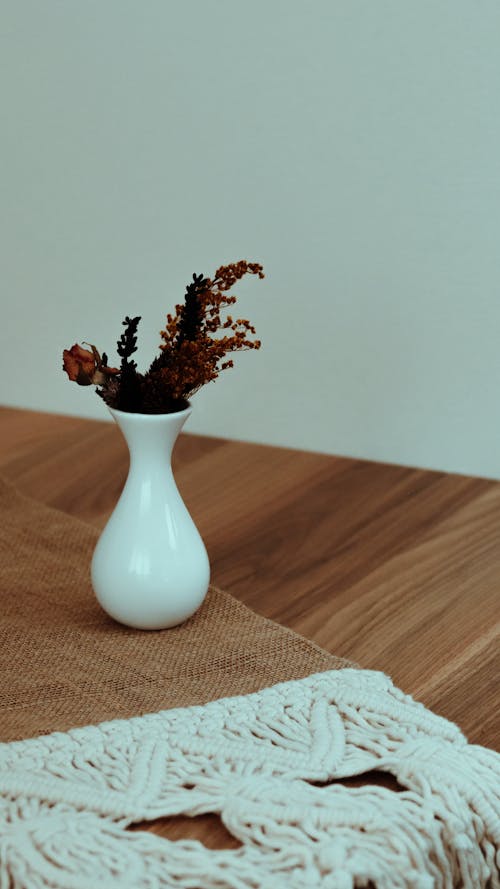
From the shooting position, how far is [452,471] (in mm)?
1346

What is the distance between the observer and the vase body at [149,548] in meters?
0.85

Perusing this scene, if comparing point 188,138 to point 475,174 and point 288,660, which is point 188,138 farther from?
point 288,660

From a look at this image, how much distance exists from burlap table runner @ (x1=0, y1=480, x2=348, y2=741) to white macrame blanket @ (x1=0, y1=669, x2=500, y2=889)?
37 mm

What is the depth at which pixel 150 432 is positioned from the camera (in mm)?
842

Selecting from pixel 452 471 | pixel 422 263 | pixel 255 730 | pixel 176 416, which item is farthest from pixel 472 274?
pixel 255 730

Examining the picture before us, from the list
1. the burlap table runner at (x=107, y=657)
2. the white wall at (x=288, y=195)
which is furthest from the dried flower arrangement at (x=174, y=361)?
the white wall at (x=288, y=195)

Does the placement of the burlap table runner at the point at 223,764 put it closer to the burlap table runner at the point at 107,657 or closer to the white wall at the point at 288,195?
the burlap table runner at the point at 107,657

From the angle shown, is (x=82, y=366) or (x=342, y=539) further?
(x=342, y=539)

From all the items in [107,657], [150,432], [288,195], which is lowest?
[107,657]

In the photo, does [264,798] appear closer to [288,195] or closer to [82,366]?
[82,366]

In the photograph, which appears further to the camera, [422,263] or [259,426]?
[259,426]

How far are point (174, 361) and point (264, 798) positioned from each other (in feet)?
1.13

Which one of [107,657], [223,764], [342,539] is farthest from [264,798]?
[342,539]

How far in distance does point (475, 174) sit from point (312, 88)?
224 mm
